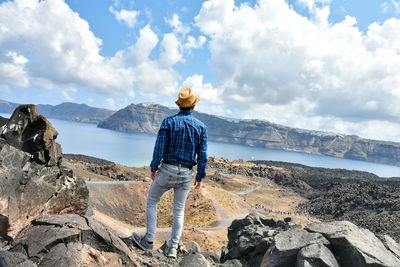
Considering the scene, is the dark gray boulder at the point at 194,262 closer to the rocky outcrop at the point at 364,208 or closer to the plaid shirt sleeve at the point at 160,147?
the plaid shirt sleeve at the point at 160,147

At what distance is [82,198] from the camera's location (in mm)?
8453

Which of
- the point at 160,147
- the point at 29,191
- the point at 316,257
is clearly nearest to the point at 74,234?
the point at 160,147

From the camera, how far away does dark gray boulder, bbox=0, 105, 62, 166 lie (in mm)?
7336

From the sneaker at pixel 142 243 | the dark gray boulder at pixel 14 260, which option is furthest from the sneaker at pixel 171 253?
the dark gray boulder at pixel 14 260

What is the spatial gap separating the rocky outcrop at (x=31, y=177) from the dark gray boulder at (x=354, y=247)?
21.2ft

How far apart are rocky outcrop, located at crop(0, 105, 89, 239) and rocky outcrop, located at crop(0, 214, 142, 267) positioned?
1.61 metres

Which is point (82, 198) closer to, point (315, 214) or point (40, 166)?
point (40, 166)

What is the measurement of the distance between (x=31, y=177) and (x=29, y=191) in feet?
1.27

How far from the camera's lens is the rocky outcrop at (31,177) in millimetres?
5754

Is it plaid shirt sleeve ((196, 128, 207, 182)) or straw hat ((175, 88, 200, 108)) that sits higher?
straw hat ((175, 88, 200, 108))

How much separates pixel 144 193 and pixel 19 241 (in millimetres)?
26052

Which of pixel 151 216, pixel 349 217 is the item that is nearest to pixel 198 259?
pixel 151 216

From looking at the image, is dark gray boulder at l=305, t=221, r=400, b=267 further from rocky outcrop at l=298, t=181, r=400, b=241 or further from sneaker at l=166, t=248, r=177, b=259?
rocky outcrop at l=298, t=181, r=400, b=241

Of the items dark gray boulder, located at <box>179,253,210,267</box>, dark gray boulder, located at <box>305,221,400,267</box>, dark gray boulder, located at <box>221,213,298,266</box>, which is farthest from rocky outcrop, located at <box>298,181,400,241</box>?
dark gray boulder, located at <box>179,253,210,267</box>
